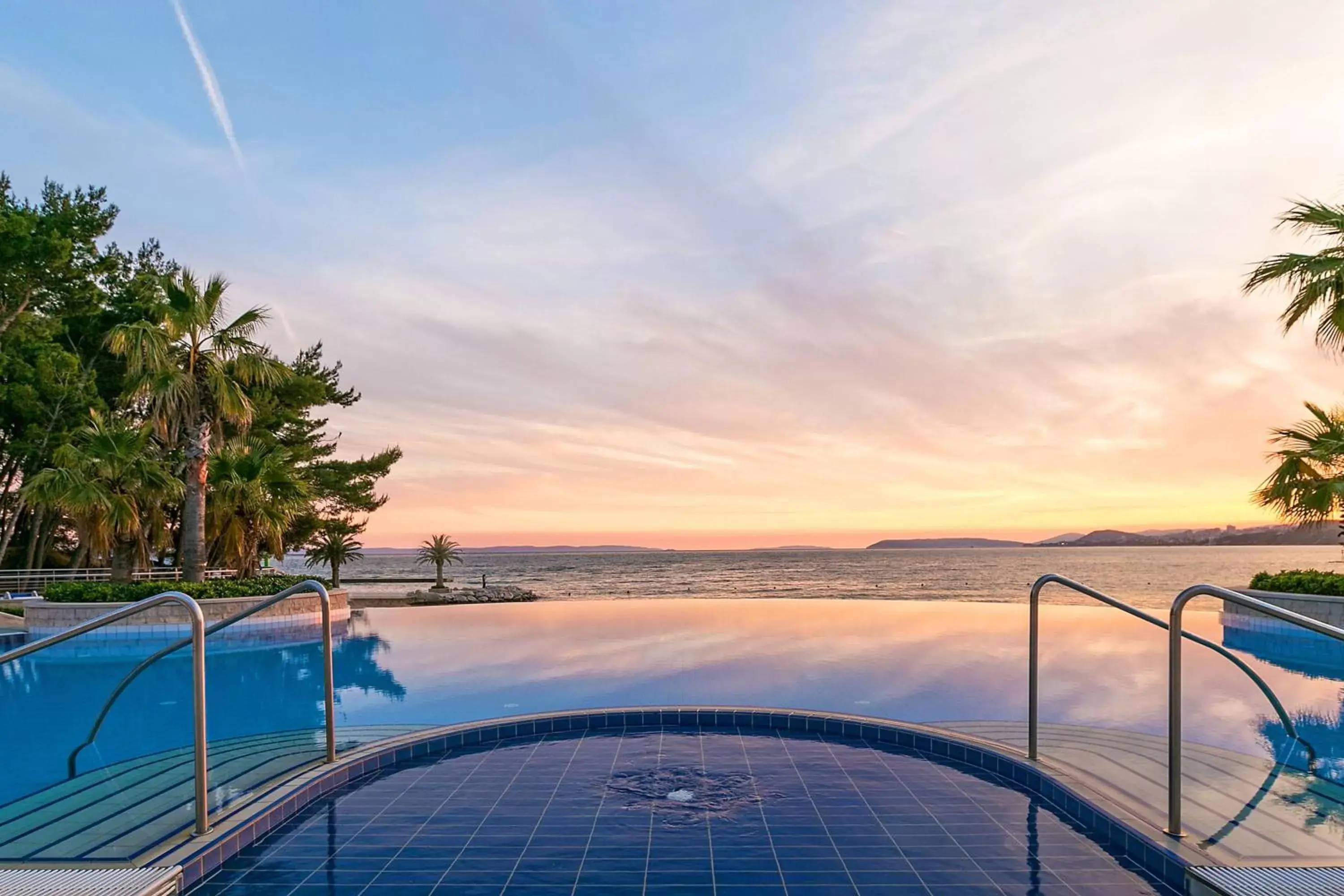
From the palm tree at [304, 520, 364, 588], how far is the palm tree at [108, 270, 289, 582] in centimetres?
768

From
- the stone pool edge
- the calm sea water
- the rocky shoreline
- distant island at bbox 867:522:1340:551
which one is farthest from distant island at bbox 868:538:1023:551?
the stone pool edge

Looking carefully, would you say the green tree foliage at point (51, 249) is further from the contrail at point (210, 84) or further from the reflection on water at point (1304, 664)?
the reflection on water at point (1304, 664)

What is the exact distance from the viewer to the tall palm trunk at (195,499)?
13.4 metres

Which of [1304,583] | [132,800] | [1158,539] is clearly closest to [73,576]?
[132,800]

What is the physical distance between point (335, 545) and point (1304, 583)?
74.5 ft

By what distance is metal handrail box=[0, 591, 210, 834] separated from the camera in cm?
303

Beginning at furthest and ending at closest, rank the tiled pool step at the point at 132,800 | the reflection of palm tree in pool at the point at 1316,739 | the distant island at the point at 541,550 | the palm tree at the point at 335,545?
the distant island at the point at 541,550 < the palm tree at the point at 335,545 < the reflection of palm tree in pool at the point at 1316,739 < the tiled pool step at the point at 132,800

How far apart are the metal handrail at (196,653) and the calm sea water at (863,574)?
22.1 metres

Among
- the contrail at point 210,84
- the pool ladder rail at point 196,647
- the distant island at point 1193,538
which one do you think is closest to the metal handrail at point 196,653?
the pool ladder rail at point 196,647

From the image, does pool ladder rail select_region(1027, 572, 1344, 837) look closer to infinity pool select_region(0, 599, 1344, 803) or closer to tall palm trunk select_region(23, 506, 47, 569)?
infinity pool select_region(0, 599, 1344, 803)

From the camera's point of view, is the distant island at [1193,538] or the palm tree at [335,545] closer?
the palm tree at [335,545]

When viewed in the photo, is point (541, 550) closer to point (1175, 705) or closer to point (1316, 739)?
point (1316, 739)

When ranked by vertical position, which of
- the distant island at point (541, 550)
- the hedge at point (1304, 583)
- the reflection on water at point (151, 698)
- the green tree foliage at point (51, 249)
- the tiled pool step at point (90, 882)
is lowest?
the distant island at point (541, 550)

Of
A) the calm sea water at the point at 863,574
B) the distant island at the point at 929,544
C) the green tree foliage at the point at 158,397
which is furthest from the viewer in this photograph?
the distant island at the point at 929,544
